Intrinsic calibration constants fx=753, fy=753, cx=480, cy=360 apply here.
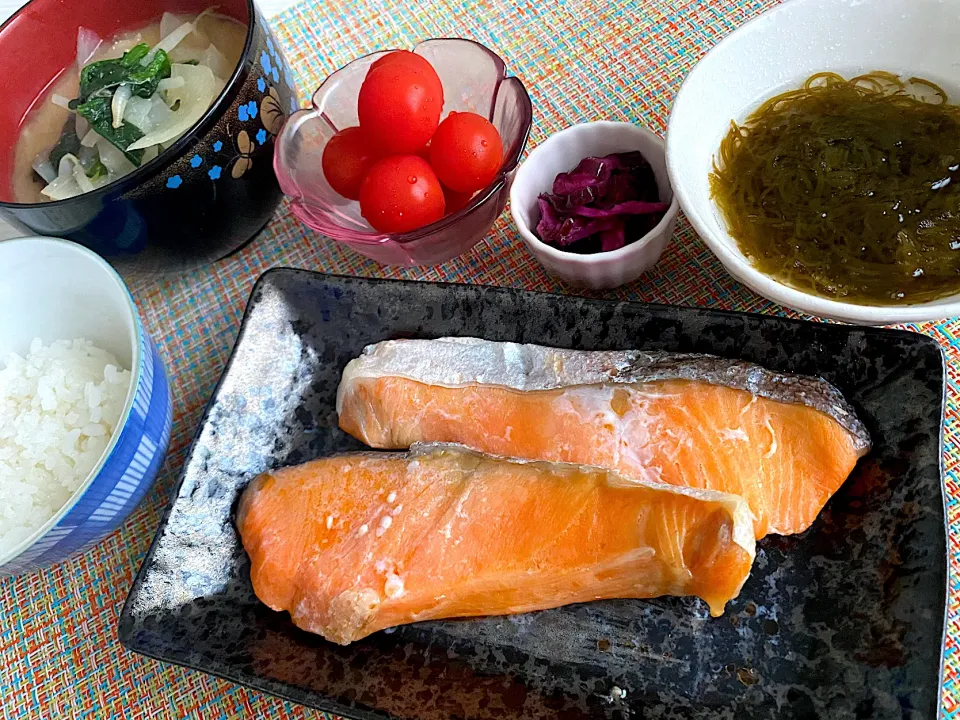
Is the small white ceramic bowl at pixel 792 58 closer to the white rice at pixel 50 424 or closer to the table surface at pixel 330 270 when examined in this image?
the table surface at pixel 330 270

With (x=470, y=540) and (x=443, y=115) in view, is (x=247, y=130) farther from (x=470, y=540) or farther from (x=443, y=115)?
(x=470, y=540)

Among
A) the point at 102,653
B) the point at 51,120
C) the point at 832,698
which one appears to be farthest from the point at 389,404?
the point at 51,120

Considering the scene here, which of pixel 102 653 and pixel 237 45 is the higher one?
pixel 237 45

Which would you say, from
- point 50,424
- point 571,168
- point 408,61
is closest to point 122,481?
point 50,424

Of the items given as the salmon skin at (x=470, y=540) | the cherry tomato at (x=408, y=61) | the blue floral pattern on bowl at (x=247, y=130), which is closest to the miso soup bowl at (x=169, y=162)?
the blue floral pattern on bowl at (x=247, y=130)

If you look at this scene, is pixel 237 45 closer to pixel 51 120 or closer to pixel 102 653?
pixel 51 120

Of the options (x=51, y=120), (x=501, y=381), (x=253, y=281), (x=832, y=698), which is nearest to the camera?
(x=832, y=698)
